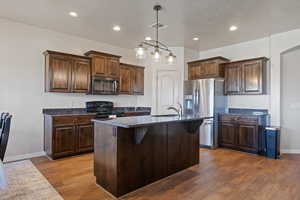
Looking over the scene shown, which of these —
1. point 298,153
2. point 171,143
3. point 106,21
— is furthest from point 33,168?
point 298,153

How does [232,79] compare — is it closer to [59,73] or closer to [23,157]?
[59,73]

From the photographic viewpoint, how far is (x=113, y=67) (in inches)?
199

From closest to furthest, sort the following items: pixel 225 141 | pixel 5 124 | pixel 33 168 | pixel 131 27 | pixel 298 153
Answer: pixel 5 124, pixel 33 168, pixel 131 27, pixel 298 153, pixel 225 141

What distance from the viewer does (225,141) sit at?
16.3ft

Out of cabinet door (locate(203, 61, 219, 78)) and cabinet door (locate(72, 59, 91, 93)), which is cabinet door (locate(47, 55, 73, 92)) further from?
cabinet door (locate(203, 61, 219, 78))

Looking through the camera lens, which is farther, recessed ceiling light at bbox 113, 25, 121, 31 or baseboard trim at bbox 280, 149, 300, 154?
baseboard trim at bbox 280, 149, 300, 154

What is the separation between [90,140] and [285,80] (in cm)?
519

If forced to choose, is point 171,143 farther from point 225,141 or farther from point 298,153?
point 298,153

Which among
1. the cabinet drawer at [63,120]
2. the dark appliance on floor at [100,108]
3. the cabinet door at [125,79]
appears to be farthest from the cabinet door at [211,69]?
the cabinet drawer at [63,120]

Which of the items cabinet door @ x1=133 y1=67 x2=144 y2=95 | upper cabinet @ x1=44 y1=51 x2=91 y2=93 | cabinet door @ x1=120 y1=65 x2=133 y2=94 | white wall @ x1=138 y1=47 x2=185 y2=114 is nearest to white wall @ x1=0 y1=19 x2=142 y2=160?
upper cabinet @ x1=44 y1=51 x2=91 y2=93

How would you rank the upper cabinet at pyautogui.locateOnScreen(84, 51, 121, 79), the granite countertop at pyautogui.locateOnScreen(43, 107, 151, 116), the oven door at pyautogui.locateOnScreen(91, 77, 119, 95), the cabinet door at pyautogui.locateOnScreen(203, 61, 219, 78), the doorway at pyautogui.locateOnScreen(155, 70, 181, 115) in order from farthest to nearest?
the doorway at pyautogui.locateOnScreen(155, 70, 181, 115) < the cabinet door at pyautogui.locateOnScreen(203, 61, 219, 78) < the oven door at pyautogui.locateOnScreen(91, 77, 119, 95) < the upper cabinet at pyautogui.locateOnScreen(84, 51, 121, 79) < the granite countertop at pyautogui.locateOnScreen(43, 107, 151, 116)

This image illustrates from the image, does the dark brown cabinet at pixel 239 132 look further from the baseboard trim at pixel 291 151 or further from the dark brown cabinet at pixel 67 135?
the dark brown cabinet at pixel 67 135

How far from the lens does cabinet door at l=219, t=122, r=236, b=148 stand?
4.80 m

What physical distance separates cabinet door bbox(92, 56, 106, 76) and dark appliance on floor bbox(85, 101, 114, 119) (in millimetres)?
807
